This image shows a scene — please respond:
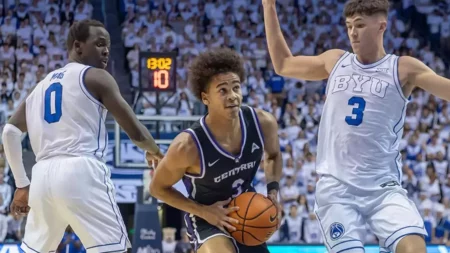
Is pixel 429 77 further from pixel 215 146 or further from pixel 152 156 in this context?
pixel 152 156

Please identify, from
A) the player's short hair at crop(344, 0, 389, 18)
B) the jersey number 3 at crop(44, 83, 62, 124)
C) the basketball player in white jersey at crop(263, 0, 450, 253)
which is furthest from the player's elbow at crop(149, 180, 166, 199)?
the player's short hair at crop(344, 0, 389, 18)

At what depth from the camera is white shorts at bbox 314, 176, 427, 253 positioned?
13.8 feet

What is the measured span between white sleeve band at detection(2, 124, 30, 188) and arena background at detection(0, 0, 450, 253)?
4.10m

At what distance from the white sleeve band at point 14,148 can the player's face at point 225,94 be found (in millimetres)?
1368

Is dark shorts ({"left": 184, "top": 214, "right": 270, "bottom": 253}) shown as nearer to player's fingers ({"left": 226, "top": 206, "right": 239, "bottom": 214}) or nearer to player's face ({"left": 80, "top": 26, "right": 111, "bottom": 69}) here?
player's fingers ({"left": 226, "top": 206, "right": 239, "bottom": 214})

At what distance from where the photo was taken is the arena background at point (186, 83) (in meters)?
11.1

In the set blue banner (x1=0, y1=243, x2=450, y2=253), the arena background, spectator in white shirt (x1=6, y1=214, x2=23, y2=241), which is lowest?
spectator in white shirt (x1=6, y1=214, x2=23, y2=241)

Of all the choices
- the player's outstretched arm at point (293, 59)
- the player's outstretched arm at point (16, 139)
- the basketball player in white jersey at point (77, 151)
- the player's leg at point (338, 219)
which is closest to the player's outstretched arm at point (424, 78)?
the player's outstretched arm at point (293, 59)

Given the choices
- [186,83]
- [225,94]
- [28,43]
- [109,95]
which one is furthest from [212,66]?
[28,43]

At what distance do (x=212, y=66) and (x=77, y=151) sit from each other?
3.24 feet

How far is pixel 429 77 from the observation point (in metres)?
4.37

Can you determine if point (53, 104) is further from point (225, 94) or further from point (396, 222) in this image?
point (396, 222)

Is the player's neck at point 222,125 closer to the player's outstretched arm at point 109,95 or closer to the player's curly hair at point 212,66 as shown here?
the player's curly hair at point 212,66

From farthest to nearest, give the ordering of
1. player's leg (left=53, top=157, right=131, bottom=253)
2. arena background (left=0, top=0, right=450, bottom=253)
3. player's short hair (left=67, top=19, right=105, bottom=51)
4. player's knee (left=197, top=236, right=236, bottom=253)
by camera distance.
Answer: arena background (left=0, top=0, right=450, bottom=253) < player's short hair (left=67, top=19, right=105, bottom=51) < player's leg (left=53, top=157, right=131, bottom=253) < player's knee (left=197, top=236, right=236, bottom=253)
